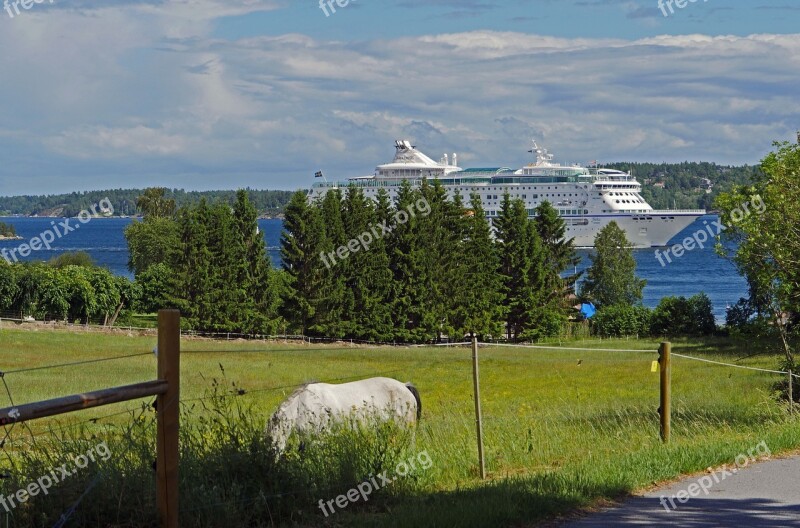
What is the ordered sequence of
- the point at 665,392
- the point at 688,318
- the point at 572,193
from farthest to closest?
1. the point at 572,193
2. the point at 688,318
3. the point at 665,392

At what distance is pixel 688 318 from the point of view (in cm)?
6669

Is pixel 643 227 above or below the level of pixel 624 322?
above

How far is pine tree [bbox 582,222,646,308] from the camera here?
273 feet

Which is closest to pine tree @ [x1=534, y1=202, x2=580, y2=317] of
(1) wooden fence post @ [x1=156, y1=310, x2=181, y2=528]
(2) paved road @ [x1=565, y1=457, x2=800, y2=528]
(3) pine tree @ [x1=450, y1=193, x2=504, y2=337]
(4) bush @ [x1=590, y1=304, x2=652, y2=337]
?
(4) bush @ [x1=590, y1=304, x2=652, y2=337]

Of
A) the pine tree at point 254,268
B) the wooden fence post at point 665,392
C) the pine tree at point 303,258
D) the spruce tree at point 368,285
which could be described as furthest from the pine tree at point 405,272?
the wooden fence post at point 665,392

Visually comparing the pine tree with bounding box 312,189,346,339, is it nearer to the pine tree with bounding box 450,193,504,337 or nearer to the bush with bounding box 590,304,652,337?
the pine tree with bounding box 450,193,504,337

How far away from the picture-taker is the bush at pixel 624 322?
69.9 meters

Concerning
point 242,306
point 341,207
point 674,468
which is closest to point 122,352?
point 242,306

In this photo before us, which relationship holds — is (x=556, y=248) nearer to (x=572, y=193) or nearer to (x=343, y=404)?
(x=572, y=193)

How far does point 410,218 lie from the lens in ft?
213

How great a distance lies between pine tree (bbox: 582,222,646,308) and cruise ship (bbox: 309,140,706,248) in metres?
44.4

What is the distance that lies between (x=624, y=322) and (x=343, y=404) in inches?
2386

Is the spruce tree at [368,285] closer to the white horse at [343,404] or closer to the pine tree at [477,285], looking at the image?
the pine tree at [477,285]

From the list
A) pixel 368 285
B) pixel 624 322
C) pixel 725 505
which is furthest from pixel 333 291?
pixel 725 505
